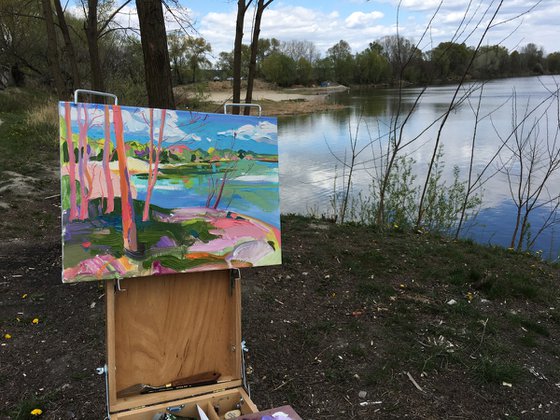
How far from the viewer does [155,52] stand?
3.72m

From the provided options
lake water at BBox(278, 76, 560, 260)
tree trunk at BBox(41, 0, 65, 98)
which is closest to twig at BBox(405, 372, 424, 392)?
lake water at BBox(278, 76, 560, 260)

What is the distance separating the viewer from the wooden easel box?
187cm

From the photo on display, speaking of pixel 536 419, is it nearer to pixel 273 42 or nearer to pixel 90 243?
pixel 90 243

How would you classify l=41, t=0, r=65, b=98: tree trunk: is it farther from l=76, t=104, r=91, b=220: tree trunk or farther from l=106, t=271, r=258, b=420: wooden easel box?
l=106, t=271, r=258, b=420: wooden easel box

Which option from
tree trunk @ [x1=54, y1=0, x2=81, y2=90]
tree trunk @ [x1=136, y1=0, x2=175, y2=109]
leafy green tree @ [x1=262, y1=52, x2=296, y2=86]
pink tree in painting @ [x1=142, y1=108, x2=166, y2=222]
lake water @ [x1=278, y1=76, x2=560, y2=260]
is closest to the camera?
pink tree in painting @ [x1=142, y1=108, x2=166, y2=222]

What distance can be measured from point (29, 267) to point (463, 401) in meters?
3.72

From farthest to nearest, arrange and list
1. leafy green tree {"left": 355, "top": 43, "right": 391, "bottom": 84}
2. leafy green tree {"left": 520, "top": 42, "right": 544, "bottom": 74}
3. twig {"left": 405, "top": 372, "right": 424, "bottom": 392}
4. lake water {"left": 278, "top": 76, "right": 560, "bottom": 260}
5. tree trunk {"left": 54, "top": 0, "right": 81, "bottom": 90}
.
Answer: leafy green tree {"left": 355, "top": 43, "right": 391, "bottom": 84}, leafy green tree {"left": 520, "top": 42, "right": 544, "bottom": 74}, tree trunk {"left": 54, "top": 0, "right": 81, "bottom": 90}, lake water {"left": 278, "top": 76, "right": 560, "bottom": 260}, twig {"left": 405, "top": 372, "right": 424, "bottom": 392}

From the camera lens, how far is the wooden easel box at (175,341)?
6.15 ft

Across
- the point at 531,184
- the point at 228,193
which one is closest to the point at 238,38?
the point at 228,193

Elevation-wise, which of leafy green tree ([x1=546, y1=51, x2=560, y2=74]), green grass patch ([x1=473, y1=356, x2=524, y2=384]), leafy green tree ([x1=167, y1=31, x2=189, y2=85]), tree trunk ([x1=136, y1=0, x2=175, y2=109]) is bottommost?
green grass patch ([x1=473, y1=356, x2=524, y2=384])

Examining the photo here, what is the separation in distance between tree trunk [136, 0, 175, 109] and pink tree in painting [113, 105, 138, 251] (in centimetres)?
205

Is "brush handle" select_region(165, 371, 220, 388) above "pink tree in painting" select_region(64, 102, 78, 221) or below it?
below

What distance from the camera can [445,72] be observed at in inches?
255

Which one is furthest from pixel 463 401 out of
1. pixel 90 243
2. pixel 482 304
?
pixel 90 243
